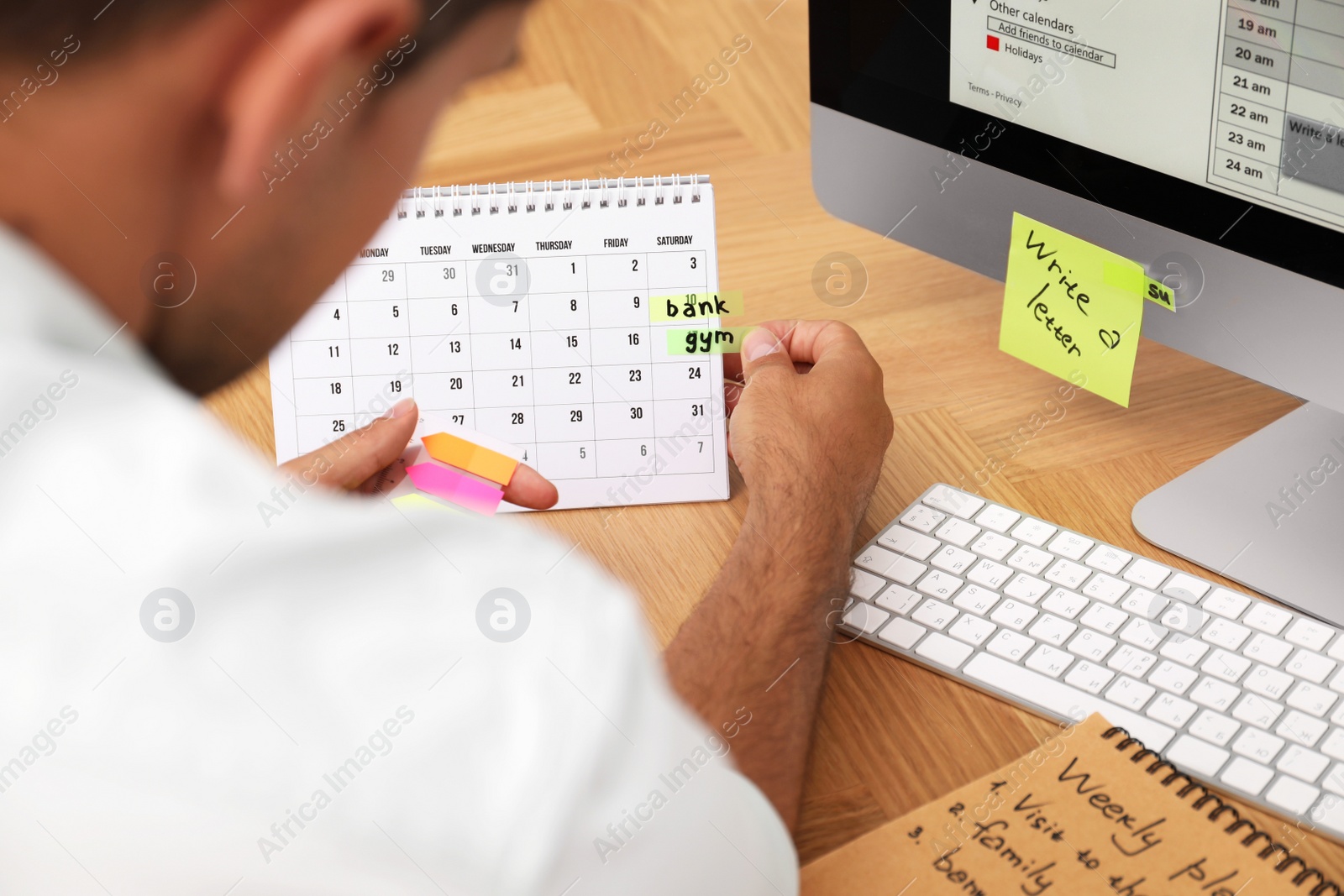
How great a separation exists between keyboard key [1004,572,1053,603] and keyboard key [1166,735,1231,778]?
10 cm

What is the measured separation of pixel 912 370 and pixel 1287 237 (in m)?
→ 0.29

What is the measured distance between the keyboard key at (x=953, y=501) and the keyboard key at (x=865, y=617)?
9 cm

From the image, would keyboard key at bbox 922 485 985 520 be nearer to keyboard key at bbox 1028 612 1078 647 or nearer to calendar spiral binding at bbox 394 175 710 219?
keyboard key at bbox 1028 612 1078 647

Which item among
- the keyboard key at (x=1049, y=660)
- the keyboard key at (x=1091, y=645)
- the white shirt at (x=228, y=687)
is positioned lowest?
the keyboard key at (x=1091, y=645)

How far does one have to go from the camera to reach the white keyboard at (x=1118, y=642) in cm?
56

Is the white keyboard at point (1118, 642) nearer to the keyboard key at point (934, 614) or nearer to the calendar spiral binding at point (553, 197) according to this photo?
the keyboard key at point (934, 614)

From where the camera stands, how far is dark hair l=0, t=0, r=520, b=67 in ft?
1.17

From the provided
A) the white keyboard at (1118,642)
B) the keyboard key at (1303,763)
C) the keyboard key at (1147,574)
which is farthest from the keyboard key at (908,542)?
the keyboard key at (1303,763)

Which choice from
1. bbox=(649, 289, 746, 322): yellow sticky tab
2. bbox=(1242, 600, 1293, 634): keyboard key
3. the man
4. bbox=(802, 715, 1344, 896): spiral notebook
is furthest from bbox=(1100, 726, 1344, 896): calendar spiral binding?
bbox=(649, 289, 746, 322): yellow sticky tab

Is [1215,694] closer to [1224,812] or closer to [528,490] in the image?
[1224,812]

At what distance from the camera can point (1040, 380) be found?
84 cm

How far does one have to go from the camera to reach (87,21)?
36 centimetres

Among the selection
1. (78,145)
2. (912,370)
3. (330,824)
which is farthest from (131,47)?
(912,370)

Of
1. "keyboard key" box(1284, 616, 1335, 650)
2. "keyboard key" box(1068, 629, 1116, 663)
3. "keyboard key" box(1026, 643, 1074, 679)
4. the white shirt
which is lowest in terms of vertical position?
"keyboard key" box(1284, 616, 1335, 650)
